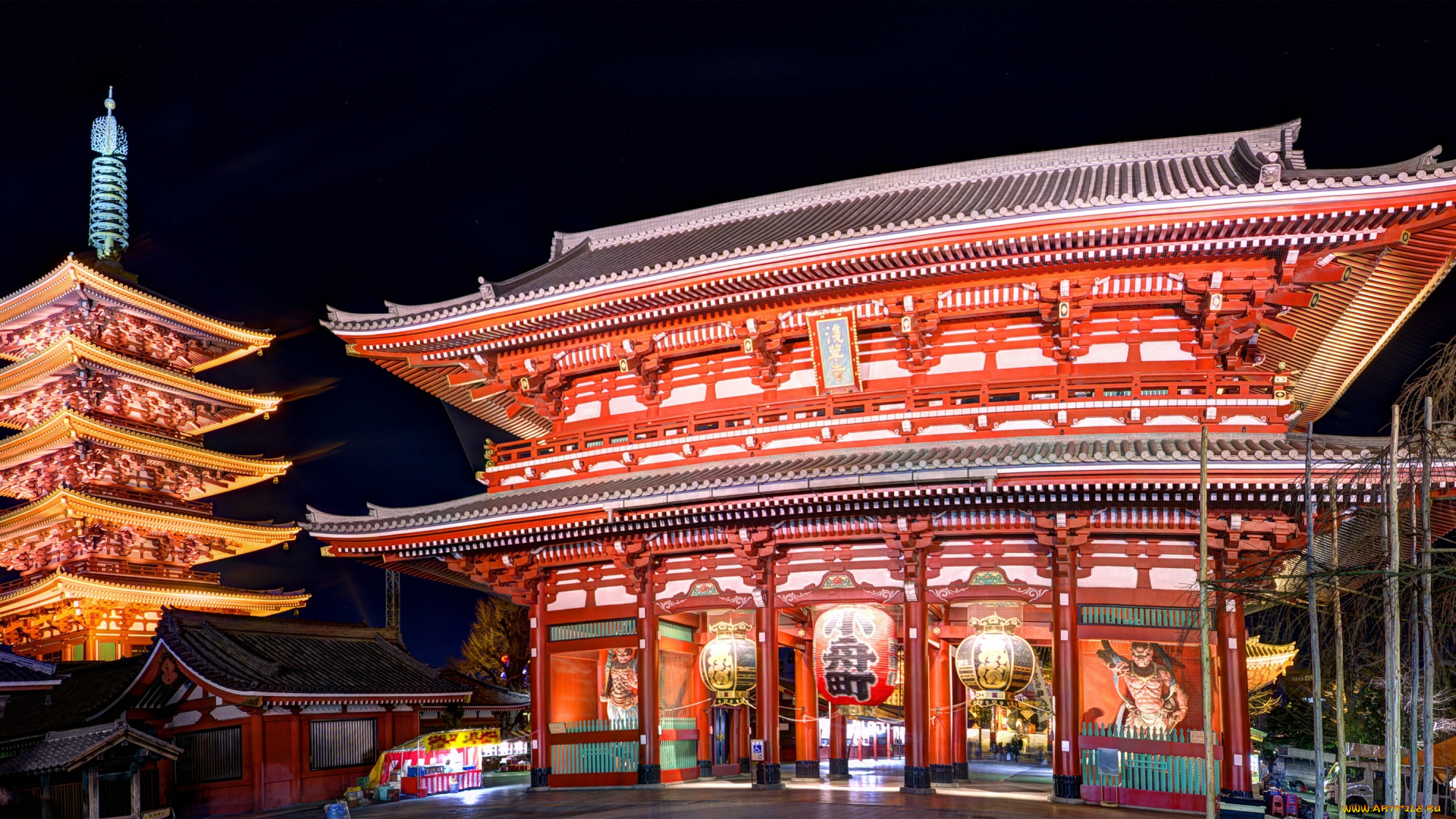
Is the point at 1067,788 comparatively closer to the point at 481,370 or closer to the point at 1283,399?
the point at 1283,399

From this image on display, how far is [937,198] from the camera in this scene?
2583cm

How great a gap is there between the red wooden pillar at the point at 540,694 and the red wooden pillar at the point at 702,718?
10.5 ft

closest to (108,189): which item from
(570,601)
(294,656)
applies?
(294,656)

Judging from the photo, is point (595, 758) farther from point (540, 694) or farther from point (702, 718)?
point (702, 718)

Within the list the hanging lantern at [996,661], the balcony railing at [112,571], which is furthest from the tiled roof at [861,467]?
the balcony railing at [112,571]

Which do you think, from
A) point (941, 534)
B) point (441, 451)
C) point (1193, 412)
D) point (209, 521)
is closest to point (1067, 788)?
point (941, 534)

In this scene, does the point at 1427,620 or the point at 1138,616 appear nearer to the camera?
the point at 1427,620

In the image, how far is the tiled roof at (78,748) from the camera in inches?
803

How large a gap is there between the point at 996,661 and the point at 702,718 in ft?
25.6

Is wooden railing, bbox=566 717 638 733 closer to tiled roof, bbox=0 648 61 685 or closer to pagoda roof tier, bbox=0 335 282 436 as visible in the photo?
→ tiled roof, bbox=0 648 61 685

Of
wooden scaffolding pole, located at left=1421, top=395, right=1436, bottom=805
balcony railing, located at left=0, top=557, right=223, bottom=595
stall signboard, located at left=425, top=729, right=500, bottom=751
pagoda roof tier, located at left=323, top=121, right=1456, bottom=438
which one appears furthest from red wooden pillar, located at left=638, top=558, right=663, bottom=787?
balcony railing, located at left=0, top=557, right=223, bottom=595

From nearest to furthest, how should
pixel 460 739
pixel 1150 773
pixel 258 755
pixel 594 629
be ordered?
1. pixel 1150 773
2. pixel 258 755
3. pixel 594 629
4. pixel 460 739

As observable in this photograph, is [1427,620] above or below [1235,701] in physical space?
above

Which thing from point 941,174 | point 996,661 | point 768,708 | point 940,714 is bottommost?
point 940,714
